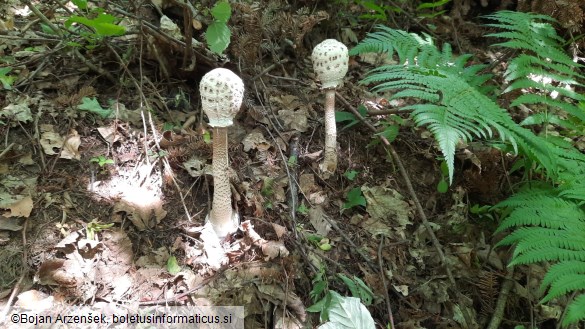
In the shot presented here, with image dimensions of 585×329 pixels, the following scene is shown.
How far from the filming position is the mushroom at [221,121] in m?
2.56

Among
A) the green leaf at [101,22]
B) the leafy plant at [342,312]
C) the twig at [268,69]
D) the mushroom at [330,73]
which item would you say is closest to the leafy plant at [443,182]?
the mushroom at [330,73]

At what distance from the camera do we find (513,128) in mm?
2619

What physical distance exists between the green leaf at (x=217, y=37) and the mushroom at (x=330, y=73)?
81cm

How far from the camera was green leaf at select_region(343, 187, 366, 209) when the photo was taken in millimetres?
3381

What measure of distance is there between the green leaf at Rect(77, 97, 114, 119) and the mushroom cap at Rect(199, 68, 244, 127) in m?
1.26

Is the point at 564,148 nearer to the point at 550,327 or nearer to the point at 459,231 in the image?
the point at 459,231

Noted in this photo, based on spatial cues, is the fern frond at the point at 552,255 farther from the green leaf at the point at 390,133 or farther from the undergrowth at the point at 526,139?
the green leaf at the point at 390,133

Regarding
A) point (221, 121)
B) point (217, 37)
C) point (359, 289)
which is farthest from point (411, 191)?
point (217, 37)

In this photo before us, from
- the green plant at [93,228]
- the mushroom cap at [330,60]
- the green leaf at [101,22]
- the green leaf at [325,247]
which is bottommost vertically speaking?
the green leaf at [325,247]

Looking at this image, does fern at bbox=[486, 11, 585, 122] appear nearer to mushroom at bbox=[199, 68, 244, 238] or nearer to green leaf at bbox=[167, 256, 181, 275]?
mushroom at bbox=[199, 68, 244, 238]

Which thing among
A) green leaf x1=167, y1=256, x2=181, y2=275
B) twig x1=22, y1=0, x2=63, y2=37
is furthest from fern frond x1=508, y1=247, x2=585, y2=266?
twig x1=22, y1=0, x2=63, y2=37

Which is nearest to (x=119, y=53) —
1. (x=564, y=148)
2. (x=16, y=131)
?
(x=16, y=131)

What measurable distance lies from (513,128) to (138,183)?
8.67 feet

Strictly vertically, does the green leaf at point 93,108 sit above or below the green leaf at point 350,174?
above
